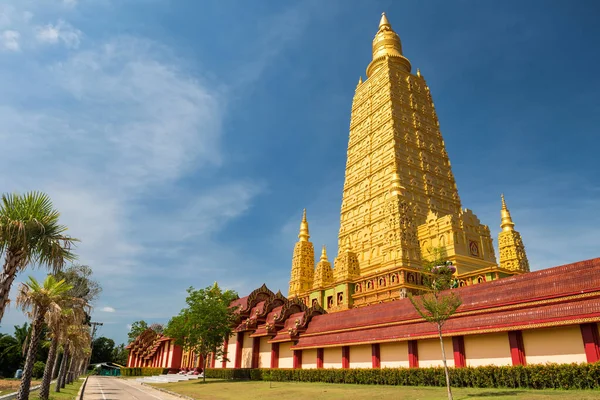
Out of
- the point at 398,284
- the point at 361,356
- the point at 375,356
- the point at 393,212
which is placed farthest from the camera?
the point at 393,212

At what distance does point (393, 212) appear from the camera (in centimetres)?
4525

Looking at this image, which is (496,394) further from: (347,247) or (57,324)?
(347,247)

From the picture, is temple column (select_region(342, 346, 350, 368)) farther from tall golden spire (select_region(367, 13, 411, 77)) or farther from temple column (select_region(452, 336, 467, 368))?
tall golden spire (select_region(367, 13, 411, 77))

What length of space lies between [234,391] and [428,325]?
37.8ft

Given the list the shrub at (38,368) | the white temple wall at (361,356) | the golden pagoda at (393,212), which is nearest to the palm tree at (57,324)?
the white temple wall at (361,356)

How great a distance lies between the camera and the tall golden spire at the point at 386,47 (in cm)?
6600

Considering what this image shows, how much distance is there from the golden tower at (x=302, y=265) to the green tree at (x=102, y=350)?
64075 mm

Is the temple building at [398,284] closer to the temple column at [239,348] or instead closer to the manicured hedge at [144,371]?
Answer: the temple column at [239,348]

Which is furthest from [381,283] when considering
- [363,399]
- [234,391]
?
[363,399]

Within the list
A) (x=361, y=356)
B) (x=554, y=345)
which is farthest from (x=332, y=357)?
(x=554, y=345)

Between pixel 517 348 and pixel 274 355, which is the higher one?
pixel 517 348

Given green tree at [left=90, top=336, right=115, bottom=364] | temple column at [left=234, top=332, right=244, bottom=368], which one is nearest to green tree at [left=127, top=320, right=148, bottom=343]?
green tree at [left=90, top=336, right=115, bottom=364]

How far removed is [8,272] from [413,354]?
18983mm

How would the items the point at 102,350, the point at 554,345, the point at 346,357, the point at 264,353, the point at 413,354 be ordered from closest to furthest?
the point at 554,345 → the point at 413,354 → the point at 346,357 → the point at 264,353 → the point at 102,350
